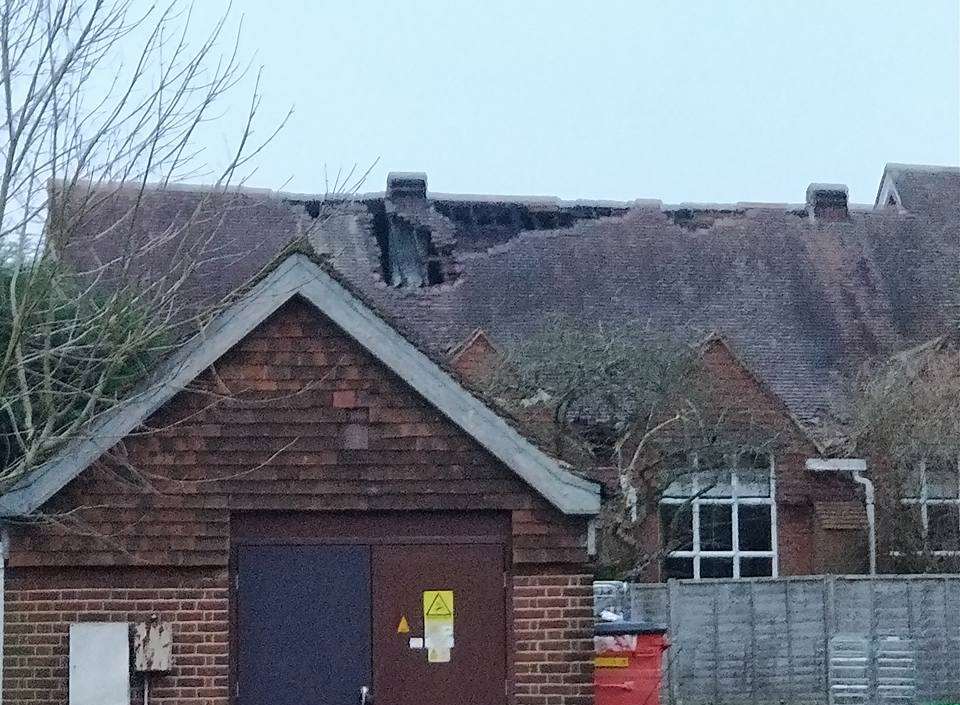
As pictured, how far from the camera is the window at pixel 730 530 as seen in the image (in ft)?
87.9

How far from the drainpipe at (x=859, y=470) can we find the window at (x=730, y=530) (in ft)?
3.15

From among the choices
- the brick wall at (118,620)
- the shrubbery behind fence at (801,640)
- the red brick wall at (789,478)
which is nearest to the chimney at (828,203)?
the red brick wall at (789,478)

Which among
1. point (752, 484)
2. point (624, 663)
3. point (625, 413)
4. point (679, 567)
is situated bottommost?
point (624, 663)

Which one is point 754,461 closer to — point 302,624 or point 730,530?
point 730,530

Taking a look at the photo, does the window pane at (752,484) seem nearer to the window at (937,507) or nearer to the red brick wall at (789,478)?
the red brick wall at (789,478)

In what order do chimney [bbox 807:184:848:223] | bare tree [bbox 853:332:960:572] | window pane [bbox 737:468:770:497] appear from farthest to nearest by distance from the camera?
chimney [bbox 807:184:848:223] < window pane [bbox 737:468:770:497] < bare tree [bbox 853:332:960:572]

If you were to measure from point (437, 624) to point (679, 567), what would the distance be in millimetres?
16983

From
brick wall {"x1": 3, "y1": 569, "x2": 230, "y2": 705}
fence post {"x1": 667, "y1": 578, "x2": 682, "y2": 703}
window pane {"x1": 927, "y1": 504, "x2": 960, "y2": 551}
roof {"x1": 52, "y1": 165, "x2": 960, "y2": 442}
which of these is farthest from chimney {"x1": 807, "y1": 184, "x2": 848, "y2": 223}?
brick wall {"x1": 3, "y1": 569, "x2": 230, "y2": 705}

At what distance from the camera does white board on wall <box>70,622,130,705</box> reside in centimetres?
1059

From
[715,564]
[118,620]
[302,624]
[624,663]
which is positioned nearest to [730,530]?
[715,564]

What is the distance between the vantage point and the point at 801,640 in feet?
67.3

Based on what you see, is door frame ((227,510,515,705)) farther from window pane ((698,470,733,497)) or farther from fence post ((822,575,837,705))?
window pane ((698,470,733,497))

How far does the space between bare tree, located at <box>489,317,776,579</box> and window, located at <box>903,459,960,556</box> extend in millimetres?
3202

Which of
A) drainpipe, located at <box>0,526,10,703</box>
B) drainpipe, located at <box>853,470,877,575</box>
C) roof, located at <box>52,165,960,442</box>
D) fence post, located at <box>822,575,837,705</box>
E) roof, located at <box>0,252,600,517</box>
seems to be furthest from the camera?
roof, located at <box>52,165,960,442</box>
